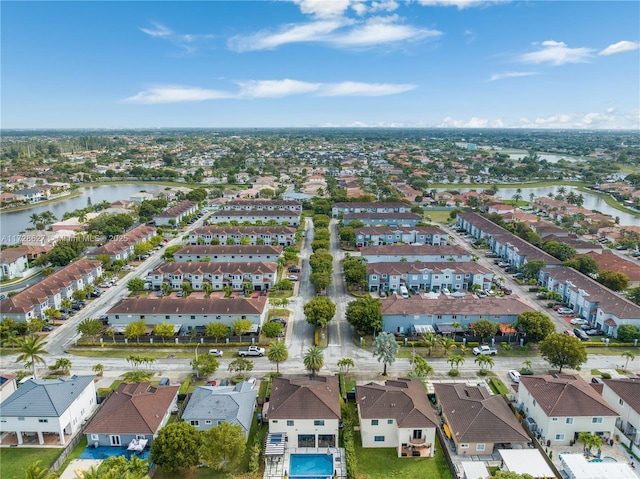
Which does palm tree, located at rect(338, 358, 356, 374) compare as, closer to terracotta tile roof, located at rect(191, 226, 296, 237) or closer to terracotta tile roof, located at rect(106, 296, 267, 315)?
terracotta tile roof, located at rect(106, 296, 267, 315)

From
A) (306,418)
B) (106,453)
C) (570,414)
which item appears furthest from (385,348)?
(106,453)

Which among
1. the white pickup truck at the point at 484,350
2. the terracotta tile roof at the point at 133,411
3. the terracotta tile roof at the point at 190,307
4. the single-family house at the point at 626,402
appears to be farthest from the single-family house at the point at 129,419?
the single-family house at the point at 626,402

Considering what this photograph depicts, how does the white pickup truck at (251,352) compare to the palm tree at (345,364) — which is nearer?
the palm tree at (345,364)

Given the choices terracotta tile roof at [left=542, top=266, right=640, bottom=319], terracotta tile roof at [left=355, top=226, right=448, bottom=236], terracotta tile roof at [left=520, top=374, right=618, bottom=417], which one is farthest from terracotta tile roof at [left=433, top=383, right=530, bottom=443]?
terracotta tile roof at [left=355, top=226, right=448, bottom=236]

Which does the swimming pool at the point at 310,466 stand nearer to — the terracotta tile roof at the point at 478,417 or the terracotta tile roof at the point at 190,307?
the terracotta tile roof at the point at 478,417

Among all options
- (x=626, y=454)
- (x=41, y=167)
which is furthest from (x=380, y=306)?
(x=41, y=167)

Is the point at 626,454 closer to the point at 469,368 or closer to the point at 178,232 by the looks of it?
the point at 469,368
